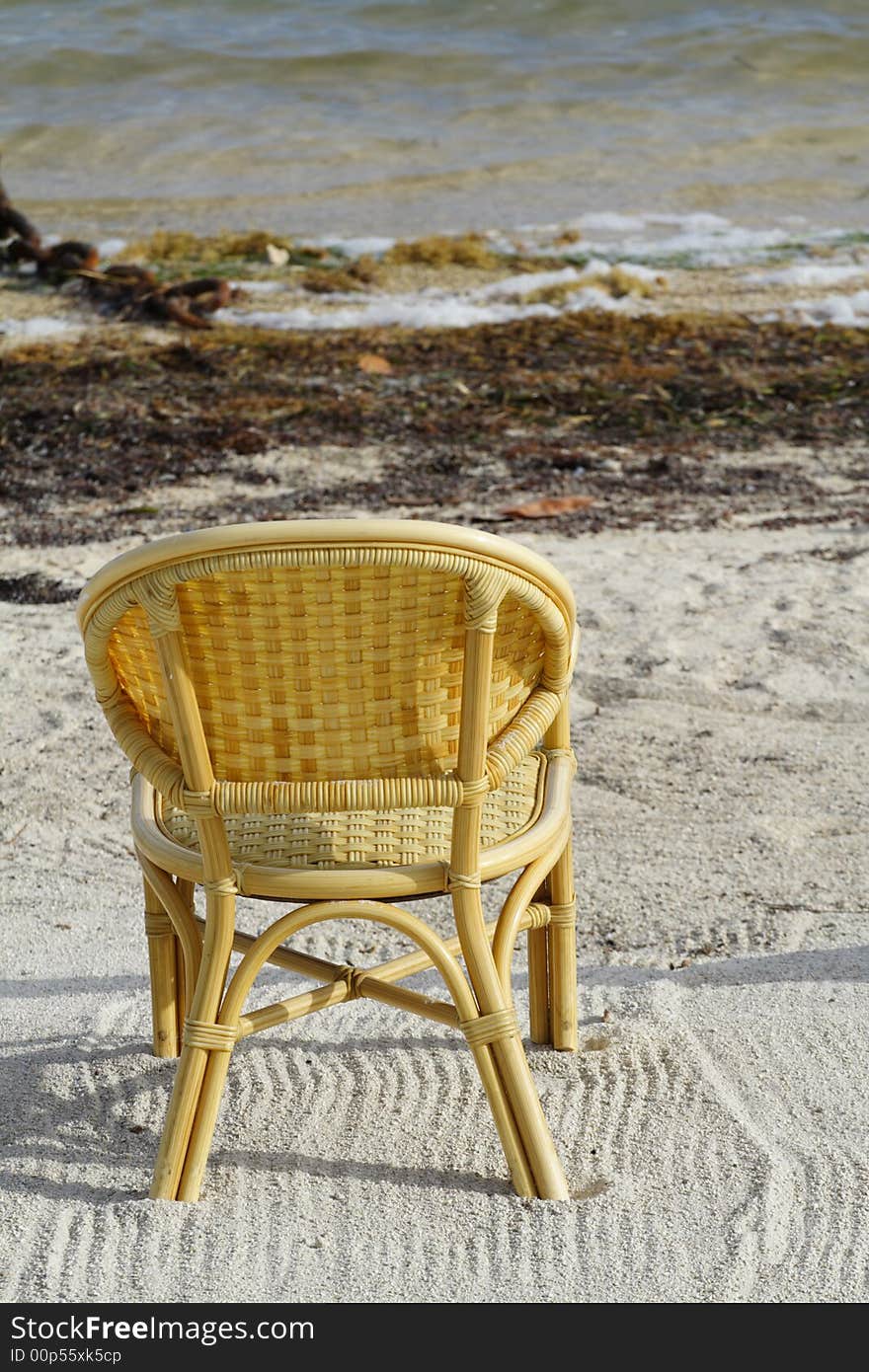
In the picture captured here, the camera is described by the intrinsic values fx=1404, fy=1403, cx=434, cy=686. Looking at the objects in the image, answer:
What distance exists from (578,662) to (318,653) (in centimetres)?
252

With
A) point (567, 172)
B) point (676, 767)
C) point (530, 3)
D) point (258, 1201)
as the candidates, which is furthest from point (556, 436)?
point (530, 3)

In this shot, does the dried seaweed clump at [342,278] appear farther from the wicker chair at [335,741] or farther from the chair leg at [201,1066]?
the chair leg at [201,1066]

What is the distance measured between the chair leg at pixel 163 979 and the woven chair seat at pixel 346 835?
0.30 metres

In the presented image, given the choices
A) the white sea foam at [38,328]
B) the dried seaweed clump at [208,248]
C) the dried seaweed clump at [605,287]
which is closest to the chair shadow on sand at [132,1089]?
the white sea foam at [38,328]

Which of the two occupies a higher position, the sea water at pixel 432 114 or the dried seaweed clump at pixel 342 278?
the sea water at pixel 432 114

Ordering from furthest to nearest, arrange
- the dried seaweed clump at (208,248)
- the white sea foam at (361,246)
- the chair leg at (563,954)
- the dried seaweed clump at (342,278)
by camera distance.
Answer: the white sea foam at (361,246), the dried seaweed clump at (208,248), the dried seaweed clump at (342,278), the chair leg at (563,954)

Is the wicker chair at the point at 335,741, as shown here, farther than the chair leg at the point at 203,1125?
No

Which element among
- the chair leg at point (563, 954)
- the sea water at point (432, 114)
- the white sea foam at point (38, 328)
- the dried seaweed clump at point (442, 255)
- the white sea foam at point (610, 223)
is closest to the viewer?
the chair leg at point (563, 954)

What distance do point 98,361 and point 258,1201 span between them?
6.16 meters

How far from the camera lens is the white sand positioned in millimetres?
2115

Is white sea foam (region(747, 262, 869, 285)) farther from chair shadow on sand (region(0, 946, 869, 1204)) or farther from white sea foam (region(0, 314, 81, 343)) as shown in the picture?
→ chair shadow on sand (region(0, 946, 869, 1204))

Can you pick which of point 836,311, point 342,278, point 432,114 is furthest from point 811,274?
point 432,114

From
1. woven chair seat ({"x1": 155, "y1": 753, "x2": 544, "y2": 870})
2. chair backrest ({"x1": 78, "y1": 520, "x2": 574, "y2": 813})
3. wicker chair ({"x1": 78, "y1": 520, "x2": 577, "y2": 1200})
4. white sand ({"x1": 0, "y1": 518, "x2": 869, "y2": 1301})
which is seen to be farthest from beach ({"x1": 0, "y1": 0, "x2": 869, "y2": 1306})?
chair backrest ({"x1": 78, "y1": 520, "x2": 574, "y2": 813})

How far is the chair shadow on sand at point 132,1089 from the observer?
2344 mm
